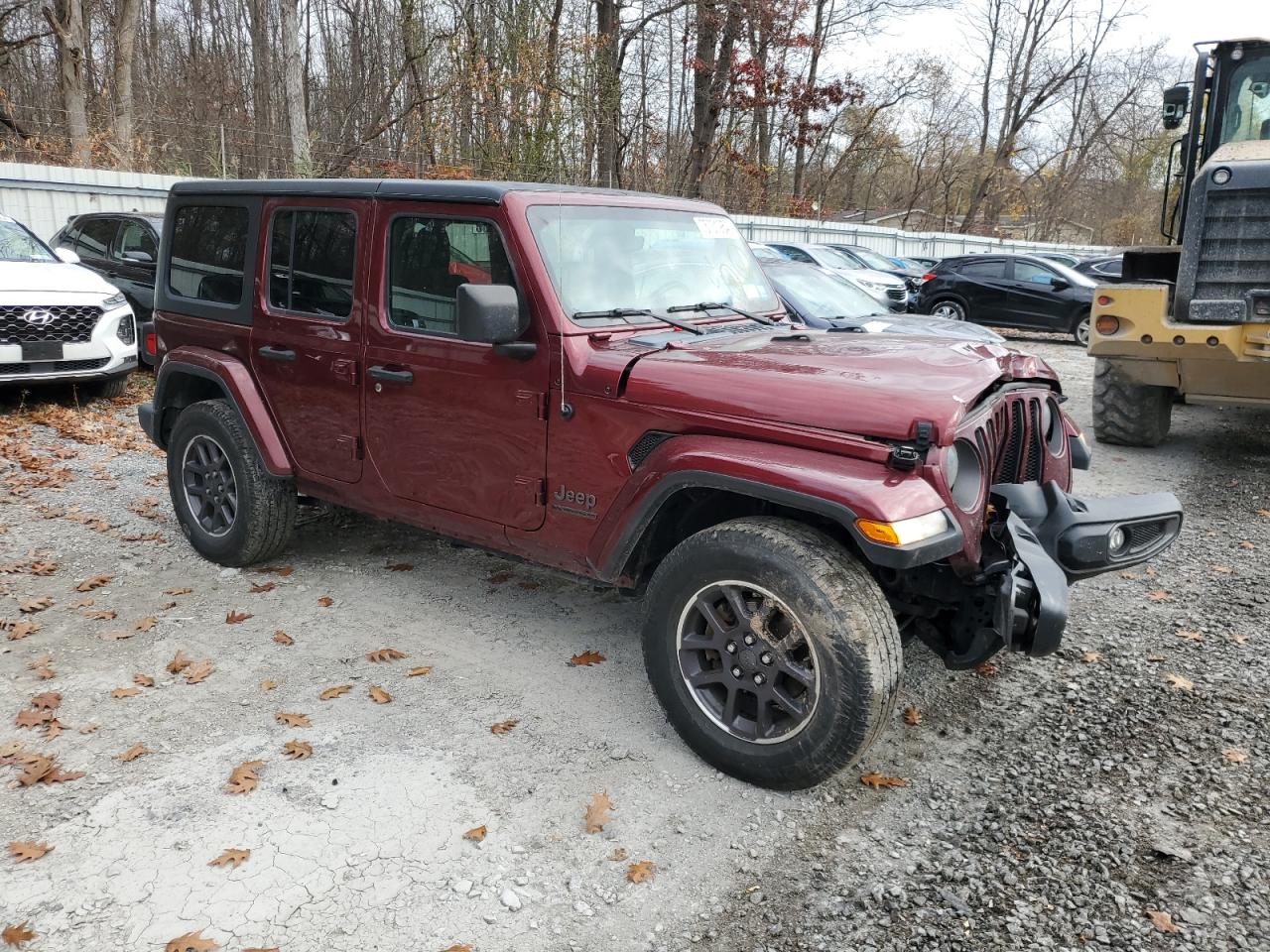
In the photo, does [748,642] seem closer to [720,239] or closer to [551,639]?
[551,639]

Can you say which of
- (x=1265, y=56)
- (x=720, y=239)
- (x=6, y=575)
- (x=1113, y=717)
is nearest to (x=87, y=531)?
(x=6, y=575)

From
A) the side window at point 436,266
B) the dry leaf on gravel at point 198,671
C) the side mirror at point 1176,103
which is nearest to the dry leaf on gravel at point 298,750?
the dry leaf on gravel at point 198,671

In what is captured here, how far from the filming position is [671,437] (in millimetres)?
3412

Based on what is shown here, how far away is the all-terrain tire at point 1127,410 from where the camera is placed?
8461 millimetres

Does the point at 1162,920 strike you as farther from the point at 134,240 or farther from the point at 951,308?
the point at 951,308

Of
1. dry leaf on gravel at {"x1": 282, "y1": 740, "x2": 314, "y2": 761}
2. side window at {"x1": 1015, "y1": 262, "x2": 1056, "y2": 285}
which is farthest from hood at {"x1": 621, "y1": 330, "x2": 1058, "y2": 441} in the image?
side window at {"x1": 1015, "y1": 262, "x2": 1056, "y2": 285}

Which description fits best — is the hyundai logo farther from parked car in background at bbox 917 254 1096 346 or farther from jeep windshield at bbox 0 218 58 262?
parked car in background at bbox 917 254 1096 346

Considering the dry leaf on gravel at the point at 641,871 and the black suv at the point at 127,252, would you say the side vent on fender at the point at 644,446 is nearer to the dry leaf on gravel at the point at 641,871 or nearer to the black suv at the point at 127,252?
the dry leaf on gravel at the point at 641,871

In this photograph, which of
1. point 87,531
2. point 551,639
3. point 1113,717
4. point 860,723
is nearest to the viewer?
point 860,723

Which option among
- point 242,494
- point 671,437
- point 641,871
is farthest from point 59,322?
point 641,871

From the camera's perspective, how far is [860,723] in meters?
3.02

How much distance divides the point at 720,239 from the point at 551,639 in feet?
6.82

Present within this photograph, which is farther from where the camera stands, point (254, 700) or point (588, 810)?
point (254, 700)

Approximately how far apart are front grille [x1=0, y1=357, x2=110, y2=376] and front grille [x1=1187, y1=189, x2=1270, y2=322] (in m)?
9.31
